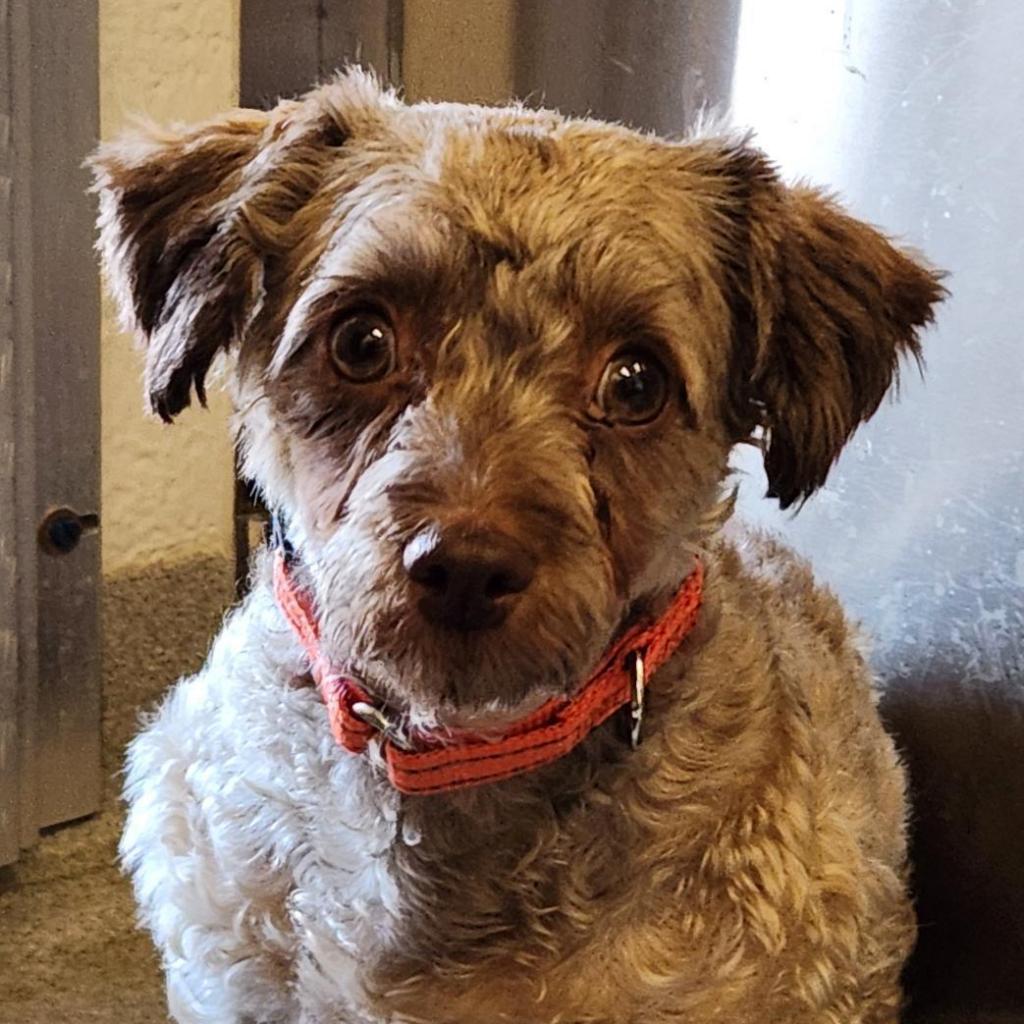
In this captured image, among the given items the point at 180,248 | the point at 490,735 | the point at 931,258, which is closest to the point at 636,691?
the point at 490,735

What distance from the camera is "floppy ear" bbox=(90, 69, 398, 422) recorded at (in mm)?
1125

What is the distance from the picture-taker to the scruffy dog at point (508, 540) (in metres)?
1.04

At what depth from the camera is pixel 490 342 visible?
107 cm

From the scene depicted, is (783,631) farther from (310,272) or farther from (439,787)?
(310,272)

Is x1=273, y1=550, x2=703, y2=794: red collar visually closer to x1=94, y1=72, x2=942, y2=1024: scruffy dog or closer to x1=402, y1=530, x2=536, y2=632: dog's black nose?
x1=94, y1=72, x2=942, y2=1024: scruffy dog

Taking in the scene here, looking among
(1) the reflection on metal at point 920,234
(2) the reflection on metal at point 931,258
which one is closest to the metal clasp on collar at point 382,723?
(1) the reflection on metal at point 920,234

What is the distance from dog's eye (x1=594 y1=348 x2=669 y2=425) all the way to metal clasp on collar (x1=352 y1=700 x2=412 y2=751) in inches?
10.5

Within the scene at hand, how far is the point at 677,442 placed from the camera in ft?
3.69

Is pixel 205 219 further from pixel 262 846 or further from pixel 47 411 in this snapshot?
pixel 47 411

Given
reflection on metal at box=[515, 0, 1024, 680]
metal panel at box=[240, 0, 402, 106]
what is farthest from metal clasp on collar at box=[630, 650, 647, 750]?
metal panel at box=[240, 0, 402, 106]

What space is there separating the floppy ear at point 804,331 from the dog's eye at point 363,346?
279 mm

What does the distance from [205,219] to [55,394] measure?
646 millimetres

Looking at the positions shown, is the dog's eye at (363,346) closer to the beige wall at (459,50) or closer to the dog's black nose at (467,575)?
the dog's black nose at (467,575)

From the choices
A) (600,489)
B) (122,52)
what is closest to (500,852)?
(600,489)
